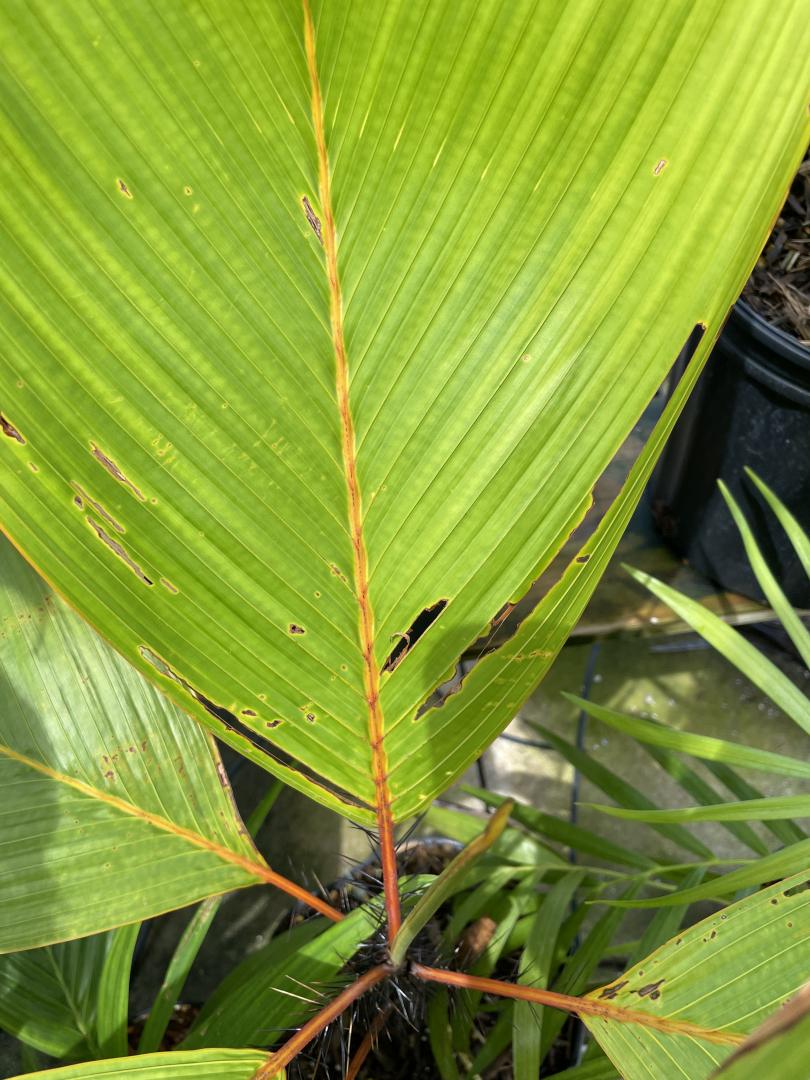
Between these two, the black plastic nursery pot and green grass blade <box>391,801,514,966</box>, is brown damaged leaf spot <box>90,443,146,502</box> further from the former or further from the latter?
the black plastic nursery pot

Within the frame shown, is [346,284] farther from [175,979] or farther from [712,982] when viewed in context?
[175,979]

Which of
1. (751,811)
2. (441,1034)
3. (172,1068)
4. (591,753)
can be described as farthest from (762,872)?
(591,753)

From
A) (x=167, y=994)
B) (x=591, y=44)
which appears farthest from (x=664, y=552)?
(x=591, y=44)

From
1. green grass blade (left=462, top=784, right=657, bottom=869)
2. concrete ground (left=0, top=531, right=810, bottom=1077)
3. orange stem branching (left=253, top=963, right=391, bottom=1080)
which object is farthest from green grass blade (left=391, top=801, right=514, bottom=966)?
concrete ground (left=0, top=531, right=810, bottom=1077)

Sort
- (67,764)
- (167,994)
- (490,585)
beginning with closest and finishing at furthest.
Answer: (490,585)
(67,764)
(167,994)

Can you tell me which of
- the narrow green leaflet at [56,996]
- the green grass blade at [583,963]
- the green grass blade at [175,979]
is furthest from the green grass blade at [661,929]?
the narrow green leaflet at [56,996]

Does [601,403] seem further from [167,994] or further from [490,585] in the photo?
[167,994]

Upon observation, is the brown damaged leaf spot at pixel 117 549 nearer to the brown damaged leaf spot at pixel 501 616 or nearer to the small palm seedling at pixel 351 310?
the small palm seedling at pixel 351 310
